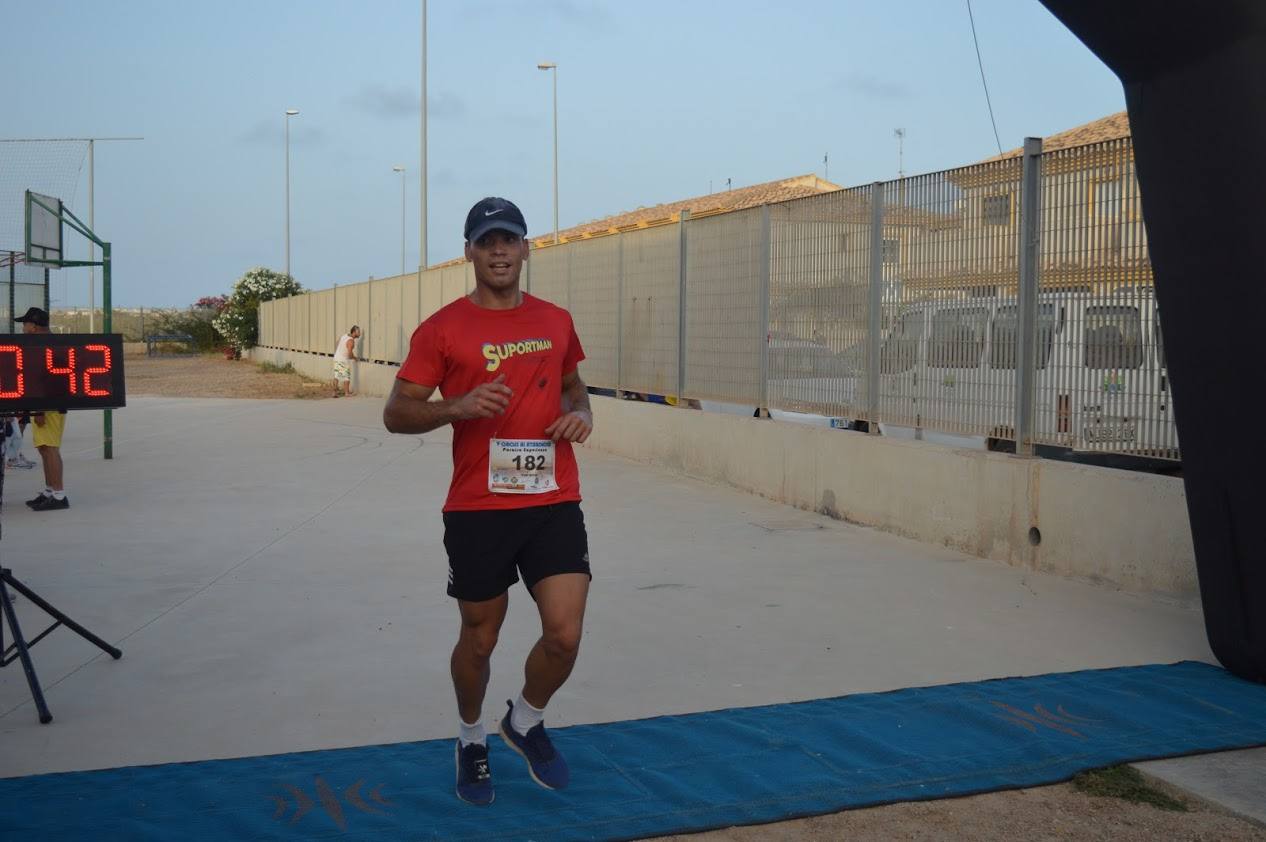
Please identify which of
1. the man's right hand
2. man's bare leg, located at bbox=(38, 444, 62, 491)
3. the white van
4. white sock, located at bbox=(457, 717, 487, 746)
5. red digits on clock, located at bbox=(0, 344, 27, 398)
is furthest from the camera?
man's bare leg, located at bbox=(38, 444, 62, 491)

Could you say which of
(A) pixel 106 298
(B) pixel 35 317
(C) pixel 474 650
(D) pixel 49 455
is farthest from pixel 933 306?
(A) pixel 106 298

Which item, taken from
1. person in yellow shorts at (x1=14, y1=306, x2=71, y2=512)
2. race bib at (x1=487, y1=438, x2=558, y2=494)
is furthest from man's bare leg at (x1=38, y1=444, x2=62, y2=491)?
race bib at (x1=487, y1=438, x2=558, y2=494)

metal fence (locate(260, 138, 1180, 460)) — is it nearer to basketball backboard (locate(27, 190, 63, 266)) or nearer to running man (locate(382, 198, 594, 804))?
running man (locate(382, 198, 594, 804))

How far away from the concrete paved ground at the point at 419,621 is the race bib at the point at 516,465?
4.39 ft

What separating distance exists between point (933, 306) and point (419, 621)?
15.1ft

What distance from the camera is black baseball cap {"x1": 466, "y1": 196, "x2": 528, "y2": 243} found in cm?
A: 435

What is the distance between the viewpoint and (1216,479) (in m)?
5.64

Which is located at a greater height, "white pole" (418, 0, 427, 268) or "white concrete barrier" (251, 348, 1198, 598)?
"white pole" (418, 0, 427, 268)

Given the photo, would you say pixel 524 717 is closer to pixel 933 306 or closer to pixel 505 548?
pixel 505 548

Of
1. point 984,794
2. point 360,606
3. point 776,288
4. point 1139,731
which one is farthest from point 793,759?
point 776,288

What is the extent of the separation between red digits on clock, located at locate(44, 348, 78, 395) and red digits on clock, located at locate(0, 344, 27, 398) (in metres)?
0.17

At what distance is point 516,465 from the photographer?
434 centimetres

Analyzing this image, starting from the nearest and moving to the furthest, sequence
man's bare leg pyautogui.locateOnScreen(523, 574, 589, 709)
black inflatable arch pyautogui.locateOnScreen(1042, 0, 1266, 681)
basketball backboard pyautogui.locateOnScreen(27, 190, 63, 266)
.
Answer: man's bare leg pyautogui.locateOnScreen(523, 574, 589, 709), black inflatable arch pyautogui.locateOnScreen(1042, 0, 1266, 681), basketball backboard pyautogui.locateOnScreen(27, 190, 63, 266)

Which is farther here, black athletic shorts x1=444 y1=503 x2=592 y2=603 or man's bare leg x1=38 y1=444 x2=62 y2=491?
man's bare leg x1=38 y1=444 x2=62 y2=491
